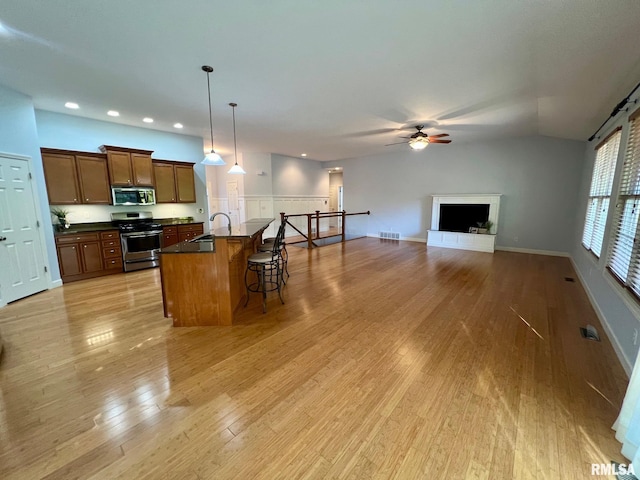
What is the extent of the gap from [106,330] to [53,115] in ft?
14.0

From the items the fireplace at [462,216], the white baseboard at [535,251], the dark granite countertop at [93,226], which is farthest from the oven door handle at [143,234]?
the white baseboard at [535,251]

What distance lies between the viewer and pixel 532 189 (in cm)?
627

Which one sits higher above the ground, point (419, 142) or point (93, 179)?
point (419, 142)

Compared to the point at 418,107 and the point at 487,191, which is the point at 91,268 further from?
the point at 487,191

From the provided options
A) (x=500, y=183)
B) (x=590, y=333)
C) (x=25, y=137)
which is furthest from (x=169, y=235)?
(x=500, y=183)

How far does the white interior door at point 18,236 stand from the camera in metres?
3.59

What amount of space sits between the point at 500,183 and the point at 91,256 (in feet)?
30.5

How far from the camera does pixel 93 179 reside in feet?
15.9

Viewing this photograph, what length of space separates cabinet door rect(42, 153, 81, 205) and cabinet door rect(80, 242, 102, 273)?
83 centimetres

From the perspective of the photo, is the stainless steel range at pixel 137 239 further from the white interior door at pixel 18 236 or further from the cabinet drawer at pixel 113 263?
the white interior door at pixel 18 236

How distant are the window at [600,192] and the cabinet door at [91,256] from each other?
8046 millimetres

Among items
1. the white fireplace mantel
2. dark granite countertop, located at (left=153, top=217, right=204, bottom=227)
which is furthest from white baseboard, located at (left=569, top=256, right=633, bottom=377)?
dark granite countertop, located at (left=153, top=217, right=204, bottom=227)

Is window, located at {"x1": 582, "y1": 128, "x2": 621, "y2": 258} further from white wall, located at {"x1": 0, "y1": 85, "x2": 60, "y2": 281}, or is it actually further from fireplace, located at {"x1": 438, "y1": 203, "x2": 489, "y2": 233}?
white wall, located at {"x1": 0, "y1": 85, "x2": 60, "y2": 281}

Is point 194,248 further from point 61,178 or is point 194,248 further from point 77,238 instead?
point 61,178
